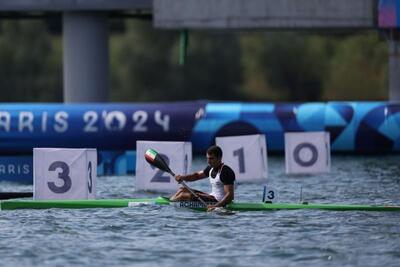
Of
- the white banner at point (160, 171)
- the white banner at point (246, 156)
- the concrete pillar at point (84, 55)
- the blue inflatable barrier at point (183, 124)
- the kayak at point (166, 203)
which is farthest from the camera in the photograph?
the concrete pillar at point (84, 55)

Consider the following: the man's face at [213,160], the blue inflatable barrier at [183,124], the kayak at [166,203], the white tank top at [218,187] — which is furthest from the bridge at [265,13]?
the man's face at [213,160]

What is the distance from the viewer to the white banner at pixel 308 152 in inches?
1239

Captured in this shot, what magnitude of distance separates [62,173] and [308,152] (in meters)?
10.5

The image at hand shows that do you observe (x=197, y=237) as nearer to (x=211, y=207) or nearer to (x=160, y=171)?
(x=211, y=207)

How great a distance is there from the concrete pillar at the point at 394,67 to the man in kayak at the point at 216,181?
20.1 metres

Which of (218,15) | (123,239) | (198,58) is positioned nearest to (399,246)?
(123,239)

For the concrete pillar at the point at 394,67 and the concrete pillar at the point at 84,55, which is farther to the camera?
the concrete pillar at the point at 84,55

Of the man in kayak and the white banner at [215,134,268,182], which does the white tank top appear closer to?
the man in kayak

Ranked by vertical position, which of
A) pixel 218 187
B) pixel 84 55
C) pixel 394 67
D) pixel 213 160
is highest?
pixel 84 55

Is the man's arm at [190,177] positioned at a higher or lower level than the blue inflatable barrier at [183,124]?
lower

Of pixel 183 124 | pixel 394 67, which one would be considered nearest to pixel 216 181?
pixel 183 124

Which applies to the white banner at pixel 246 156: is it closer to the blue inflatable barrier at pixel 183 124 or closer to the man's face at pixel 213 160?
the man's face at pixel 213 160

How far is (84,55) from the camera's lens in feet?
143

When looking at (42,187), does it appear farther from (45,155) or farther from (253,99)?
(253,99)
